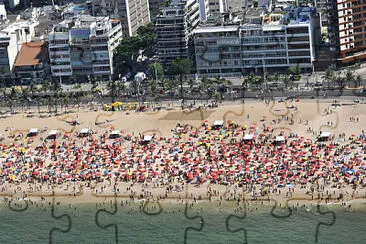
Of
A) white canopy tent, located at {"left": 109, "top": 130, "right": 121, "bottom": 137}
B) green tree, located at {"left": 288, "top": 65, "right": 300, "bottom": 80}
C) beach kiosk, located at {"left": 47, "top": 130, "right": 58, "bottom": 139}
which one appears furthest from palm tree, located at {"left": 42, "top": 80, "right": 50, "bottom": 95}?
green tree, located at {"left": 288, "top": 65, "right": 300, "bottom": 80}

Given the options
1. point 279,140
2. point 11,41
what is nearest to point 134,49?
point 11,41

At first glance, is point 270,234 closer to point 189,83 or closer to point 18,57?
point 189,83

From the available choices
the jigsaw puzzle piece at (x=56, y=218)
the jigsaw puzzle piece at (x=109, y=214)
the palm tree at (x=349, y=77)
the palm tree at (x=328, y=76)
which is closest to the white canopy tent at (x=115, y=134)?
the jigsaw puzzle piece at (x=56, y=218)

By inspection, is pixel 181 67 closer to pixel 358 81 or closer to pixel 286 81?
pixel 286 81

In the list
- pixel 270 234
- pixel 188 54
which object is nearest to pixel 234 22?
pixel 188 54

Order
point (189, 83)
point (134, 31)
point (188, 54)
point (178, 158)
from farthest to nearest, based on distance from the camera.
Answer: point (134, 31)
point (188, 54)
point (189, 83)
point (178, 158)

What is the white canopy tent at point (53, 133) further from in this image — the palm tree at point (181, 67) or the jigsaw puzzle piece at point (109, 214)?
the palm tree at point (181, 67)
